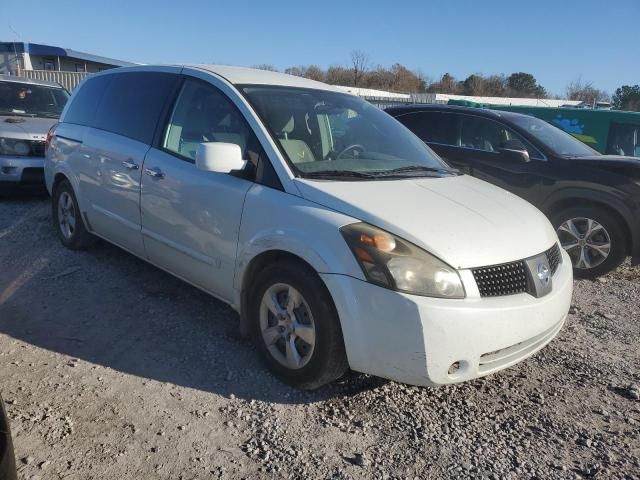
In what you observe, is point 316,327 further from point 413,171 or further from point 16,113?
point 16,113

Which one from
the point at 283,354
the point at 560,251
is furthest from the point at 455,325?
the point at 560,251

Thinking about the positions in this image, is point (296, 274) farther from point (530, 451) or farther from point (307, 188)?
point (530, 451)

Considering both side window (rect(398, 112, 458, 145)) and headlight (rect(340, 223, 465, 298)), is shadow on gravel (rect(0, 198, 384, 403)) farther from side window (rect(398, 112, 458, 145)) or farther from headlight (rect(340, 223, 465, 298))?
side window (rect(398, 112, 458, 145))

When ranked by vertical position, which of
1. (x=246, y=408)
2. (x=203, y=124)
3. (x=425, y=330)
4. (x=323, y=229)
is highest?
(x=203, y=124)

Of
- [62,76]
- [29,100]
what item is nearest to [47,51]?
[62,76]

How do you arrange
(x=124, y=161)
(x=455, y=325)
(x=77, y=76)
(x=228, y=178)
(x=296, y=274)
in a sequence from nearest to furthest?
1. (x=455, y=325)
2. (x=296, y=274)
3. (x=228, y=178)
4. (x=124, y=161)
5. (x=77, y=76)

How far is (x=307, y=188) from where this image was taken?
2969mm

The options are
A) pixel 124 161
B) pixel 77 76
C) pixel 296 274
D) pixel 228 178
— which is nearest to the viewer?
pixel 296 274

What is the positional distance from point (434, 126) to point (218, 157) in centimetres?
444

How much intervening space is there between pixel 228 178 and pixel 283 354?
113 cm

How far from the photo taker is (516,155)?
5793mm

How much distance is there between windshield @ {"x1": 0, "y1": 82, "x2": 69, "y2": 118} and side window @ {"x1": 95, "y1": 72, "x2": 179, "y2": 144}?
4247 millimetres

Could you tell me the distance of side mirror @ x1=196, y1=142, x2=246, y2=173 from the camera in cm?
308

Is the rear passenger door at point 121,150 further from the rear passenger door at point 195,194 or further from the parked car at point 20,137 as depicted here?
the parked car at point 20,137
